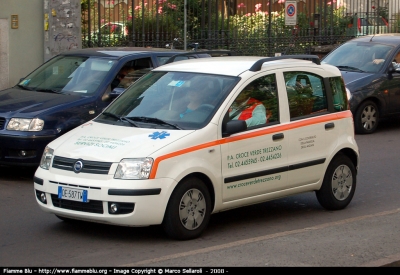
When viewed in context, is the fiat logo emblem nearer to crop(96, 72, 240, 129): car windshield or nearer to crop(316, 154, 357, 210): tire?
crop(96, 72, 240, 129): car windshield

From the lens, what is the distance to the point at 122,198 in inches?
255

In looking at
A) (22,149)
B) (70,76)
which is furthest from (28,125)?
(70,76)

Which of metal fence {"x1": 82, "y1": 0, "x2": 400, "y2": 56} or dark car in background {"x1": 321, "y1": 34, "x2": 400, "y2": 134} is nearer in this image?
dark car in background {"x1": 321, "y1": 34, "x2": 400, "y2": 134}

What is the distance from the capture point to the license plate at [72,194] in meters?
6.61

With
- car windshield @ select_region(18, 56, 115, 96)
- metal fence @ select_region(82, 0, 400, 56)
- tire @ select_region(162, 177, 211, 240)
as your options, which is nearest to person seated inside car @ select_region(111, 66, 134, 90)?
car windshield @ select_region(18, 56, 115, 96)

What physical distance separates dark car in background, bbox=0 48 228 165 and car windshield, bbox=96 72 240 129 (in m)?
1.70

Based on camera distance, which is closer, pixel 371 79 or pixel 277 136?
pixel 277 136

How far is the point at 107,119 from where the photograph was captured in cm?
764

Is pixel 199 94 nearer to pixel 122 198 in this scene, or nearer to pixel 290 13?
pixel 122 198

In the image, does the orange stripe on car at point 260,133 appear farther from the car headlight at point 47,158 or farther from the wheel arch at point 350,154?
the car headlight at point 47,158

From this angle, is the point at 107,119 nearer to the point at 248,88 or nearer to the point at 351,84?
the point at 248,88

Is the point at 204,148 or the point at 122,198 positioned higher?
the point at 204,148

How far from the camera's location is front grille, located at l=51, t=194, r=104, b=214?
21.6 feet

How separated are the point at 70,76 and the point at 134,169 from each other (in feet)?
14.6
